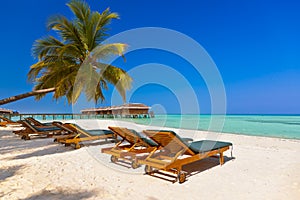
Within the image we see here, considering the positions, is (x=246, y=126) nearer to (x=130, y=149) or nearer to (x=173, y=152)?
(x=173, y=152)

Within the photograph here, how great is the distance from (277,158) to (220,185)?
2582mm

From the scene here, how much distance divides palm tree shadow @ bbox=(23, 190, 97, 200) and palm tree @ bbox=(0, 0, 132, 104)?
486 centimetres

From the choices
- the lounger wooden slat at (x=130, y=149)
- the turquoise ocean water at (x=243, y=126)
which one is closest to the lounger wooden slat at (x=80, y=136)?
the lounger wooden slat at (x=130, y=149)

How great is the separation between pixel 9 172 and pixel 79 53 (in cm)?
532

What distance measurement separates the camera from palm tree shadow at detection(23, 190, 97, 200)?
2359 mm

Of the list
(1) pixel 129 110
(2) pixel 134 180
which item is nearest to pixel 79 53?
(2) pixel 134 180

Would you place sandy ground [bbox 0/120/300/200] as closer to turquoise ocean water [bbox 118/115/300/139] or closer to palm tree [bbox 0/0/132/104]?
palm tree [bbox 0/0/132/104]

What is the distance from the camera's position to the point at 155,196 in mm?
2453

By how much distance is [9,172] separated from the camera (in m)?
3.34

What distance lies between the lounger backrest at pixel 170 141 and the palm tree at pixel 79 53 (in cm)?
438

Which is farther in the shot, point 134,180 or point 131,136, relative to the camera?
point 131,136

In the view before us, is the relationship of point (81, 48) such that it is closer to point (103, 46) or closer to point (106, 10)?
point (103, 46)

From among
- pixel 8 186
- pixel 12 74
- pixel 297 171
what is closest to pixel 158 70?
pixel 297 171

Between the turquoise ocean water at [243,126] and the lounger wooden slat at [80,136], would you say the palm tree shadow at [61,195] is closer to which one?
the lounger wooden slat at [80,136]
